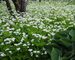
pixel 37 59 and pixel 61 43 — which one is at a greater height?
pixel 61 43

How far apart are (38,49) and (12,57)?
2.10 feet

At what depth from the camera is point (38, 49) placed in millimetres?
5871

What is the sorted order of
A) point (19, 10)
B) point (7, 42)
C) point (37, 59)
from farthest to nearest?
point (19, 10)
point (7, 42)
point (37, 59)

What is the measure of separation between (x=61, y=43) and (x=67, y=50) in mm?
156

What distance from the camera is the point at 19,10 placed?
1432 centimetres

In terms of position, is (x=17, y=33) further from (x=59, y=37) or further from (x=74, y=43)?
(x=74, y=43)

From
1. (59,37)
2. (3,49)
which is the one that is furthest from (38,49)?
(59,37)

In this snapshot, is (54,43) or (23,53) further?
(23,53)

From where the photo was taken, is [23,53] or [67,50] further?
[23,53]

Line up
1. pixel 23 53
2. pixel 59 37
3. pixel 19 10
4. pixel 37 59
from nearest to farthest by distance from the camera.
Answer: pixel 59 37 → pixel 37 59 → pixel 23 53 → pixel 19 10

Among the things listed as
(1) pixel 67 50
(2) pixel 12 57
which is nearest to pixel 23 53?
(2) pixel 12 57

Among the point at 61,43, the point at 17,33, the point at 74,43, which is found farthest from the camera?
the point at 17,33

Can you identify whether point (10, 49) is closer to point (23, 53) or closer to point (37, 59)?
point (23, 53)

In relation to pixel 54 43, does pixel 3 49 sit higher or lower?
lower
